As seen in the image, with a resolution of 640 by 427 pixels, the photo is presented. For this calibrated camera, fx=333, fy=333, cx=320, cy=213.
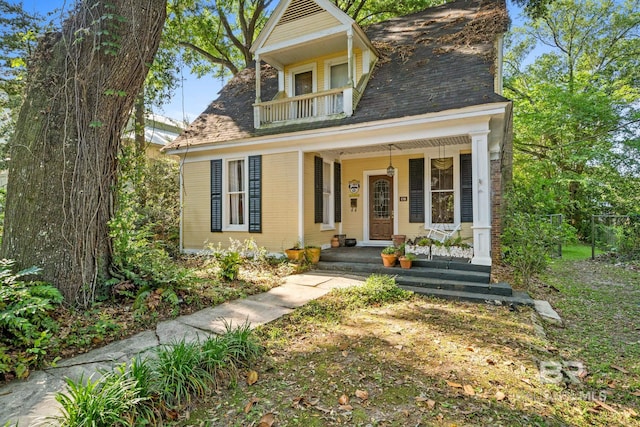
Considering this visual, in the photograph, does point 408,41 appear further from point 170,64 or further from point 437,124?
point 170,64

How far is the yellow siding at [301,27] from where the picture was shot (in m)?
8.59

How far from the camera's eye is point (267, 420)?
2.33 meters

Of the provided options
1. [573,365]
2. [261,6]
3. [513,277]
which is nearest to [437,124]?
[513,277]

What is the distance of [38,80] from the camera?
4.21m

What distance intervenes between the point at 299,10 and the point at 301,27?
438 millimetres

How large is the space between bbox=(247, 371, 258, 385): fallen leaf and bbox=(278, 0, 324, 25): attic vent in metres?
8.83

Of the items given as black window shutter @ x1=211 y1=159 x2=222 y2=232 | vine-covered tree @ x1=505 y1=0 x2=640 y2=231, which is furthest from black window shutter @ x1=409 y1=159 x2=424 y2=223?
vine-covered tree @ x1=505 y1=0 x2=640 y2=231

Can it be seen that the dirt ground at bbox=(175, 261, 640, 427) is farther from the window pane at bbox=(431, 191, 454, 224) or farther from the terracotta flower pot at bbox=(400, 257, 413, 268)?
the window pane at bbox=(431, 191, 454, 224)

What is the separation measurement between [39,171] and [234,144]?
5249 mm

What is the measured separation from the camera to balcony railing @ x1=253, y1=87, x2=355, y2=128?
8.15 meters

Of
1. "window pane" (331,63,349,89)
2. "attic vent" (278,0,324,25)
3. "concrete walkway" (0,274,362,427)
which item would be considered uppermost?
"attic vent" (278,0,324,25)

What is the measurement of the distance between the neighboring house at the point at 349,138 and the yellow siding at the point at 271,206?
30 millimetres

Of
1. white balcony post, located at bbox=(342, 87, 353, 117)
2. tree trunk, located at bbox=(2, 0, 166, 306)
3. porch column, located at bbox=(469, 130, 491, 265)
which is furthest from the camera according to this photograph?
white balcony post, located at bbox=(342, 87, 353, 117)

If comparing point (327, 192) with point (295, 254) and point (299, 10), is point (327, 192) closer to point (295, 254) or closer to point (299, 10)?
point (295, 254)
